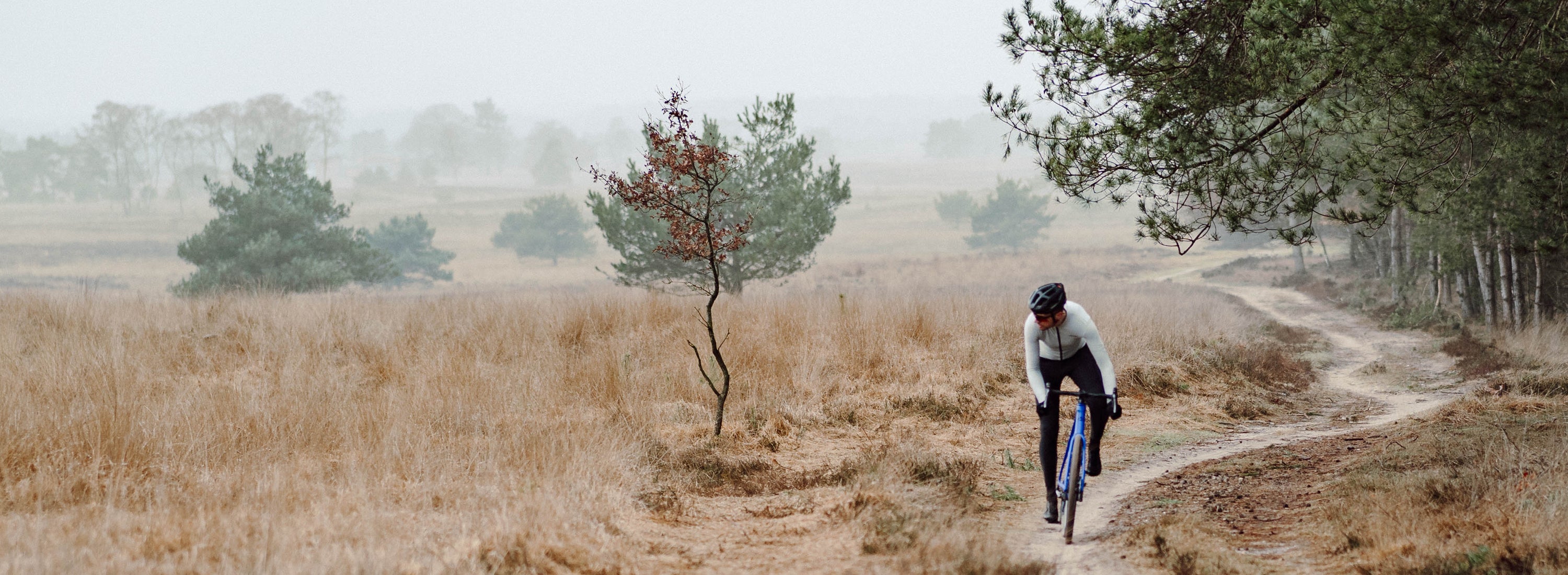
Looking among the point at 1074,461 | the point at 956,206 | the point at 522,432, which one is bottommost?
the point at 522,432

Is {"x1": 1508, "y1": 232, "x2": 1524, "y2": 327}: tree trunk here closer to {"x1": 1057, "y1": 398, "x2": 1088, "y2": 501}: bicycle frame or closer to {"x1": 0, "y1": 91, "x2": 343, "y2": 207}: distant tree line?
{"x1": 1057, "y1": 398, "x2": 1088, "y2": 501}: bicycle frame

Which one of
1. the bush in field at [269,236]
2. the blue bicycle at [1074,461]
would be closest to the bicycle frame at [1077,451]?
the blue bicycle at [1074,461]

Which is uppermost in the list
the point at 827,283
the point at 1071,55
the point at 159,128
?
the point at 159,128

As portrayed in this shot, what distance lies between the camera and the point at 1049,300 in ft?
17.4

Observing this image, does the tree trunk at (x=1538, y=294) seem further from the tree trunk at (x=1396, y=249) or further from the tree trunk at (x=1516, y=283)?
the tree trunk at (x=1396, y=249)

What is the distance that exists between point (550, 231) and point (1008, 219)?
109ft

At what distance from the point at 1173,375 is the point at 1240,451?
3.74m

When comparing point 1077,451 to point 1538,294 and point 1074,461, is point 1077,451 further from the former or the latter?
point 1538,294

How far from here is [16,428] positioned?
5.86m

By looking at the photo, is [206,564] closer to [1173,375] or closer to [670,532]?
[670,532]

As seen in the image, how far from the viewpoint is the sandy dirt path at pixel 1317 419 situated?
5.57m

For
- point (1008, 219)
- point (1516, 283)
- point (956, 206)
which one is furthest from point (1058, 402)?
point (956, 206)

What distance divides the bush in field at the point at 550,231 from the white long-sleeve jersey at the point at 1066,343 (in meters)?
57.1

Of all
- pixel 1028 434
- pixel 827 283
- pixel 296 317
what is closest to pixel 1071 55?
pixel 1028 434
